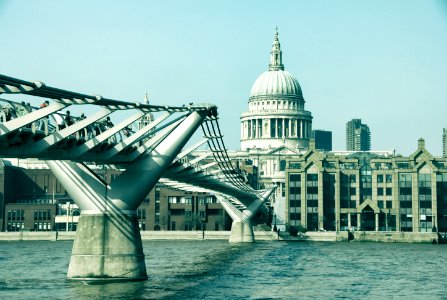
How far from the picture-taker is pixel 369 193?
14675 cm

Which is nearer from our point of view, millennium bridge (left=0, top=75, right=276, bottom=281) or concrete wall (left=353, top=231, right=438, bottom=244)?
millennium bridge (left=0, top=75, right=276, bottom=281)

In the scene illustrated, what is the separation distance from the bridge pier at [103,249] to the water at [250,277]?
2.27 feet

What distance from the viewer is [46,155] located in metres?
40.3

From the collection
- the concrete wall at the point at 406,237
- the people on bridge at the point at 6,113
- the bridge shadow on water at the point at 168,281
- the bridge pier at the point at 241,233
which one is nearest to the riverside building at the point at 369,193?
the concrete wall at the point at 406,237

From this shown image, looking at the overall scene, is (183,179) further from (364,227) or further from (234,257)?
(364,227)

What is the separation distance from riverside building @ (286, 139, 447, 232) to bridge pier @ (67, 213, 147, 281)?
94.8 meters

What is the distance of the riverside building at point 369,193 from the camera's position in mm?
140875

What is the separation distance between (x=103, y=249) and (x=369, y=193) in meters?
101

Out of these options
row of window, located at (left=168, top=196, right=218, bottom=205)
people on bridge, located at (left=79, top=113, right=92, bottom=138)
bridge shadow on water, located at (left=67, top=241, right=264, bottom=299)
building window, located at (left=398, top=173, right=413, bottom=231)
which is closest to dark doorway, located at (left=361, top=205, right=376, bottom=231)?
building window, located at (left=398, top=173, right=413, bottom=231)

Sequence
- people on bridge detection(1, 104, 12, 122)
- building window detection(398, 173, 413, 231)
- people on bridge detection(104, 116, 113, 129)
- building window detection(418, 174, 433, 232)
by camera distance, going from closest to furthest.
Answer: people on bridge detection(1, 104, 12, 122) → people on bridge detection(104, 116, 113, 129) → building window detection(418, 174, 433, 232) → building window detection(398, 173, 413, 231)

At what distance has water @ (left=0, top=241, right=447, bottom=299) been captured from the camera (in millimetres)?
49344

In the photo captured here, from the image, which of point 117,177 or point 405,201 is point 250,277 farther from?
point 405,201

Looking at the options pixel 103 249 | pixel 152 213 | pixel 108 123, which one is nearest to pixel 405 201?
pixel 152 213

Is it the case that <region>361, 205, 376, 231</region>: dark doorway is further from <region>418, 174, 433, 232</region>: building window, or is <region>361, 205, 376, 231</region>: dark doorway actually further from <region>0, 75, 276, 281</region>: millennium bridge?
<region>0, 75, 276, 281</region>: millennium bridge
